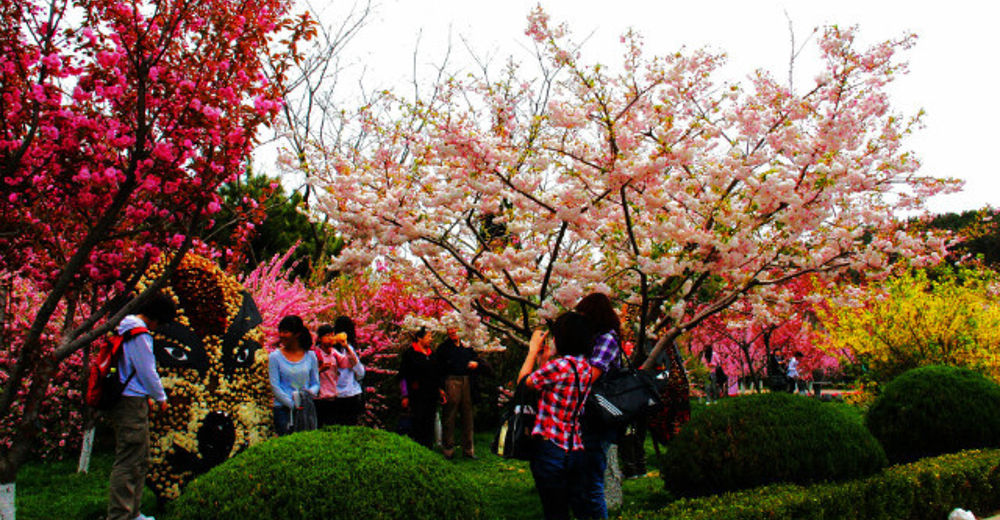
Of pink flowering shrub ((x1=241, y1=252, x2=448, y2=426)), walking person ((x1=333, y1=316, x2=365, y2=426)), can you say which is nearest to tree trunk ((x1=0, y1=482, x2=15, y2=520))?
walking person ((x1=333, y1=316, x2=365, y2=426))

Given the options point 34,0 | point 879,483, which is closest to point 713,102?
point 879,483

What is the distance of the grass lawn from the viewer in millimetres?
5422

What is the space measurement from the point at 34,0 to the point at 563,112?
3377mm

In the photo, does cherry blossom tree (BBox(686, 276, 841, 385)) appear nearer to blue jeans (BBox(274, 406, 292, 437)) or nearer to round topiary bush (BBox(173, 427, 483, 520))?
blue jeans (BBox(274, 406, 292, 437))

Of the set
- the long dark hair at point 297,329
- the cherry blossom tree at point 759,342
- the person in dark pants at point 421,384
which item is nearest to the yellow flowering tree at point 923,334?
the cherry blossom tree at point 759,342

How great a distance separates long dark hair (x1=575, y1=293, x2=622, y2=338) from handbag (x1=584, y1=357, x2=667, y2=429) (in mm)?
279

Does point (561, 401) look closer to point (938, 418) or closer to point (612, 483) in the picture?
point (612, 483)

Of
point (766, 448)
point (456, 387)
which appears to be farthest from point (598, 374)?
point (456, 387)

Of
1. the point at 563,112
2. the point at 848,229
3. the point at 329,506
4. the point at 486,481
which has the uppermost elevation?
the point at 563,112

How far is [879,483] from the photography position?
→ 4.54m

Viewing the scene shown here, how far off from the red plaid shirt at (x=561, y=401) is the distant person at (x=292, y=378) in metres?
2.36

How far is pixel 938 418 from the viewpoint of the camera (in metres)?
6.44

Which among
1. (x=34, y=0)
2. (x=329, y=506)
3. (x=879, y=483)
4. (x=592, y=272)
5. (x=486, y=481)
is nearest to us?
(x=329, y=506)

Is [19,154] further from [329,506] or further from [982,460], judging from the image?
[982,460]
